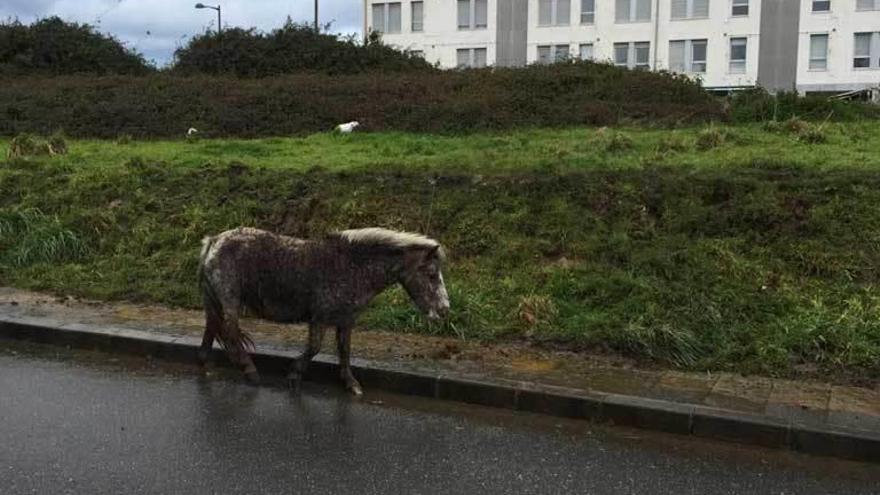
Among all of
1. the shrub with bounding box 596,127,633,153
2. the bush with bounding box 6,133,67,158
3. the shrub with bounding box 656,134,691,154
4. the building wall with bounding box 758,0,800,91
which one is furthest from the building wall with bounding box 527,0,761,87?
the bush with bounding box 6,133,67,158

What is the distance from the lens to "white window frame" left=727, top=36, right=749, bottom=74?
46.7 metres

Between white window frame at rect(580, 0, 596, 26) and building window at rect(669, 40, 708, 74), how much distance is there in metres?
4.73

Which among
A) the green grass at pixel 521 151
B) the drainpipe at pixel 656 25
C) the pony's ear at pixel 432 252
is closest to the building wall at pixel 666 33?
the drainpipe at pixel 656 25

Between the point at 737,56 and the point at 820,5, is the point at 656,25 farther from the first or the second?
the point at 820,5

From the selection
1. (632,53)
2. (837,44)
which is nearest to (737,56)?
(837,44)

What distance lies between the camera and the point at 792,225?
8.31 metres

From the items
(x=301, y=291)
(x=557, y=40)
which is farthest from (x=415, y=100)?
(x=557, y=40)

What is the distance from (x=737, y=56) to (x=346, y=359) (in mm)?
45669

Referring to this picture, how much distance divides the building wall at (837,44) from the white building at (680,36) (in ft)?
0.17

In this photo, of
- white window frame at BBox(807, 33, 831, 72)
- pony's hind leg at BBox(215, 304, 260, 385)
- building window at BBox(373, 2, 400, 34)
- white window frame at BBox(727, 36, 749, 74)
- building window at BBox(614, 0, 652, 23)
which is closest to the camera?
pony's hind leg at BBox(215, 304, 260, 385)

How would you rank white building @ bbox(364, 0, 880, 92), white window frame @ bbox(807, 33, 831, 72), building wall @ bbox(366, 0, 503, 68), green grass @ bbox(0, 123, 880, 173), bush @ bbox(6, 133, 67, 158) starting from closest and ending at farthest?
1. green grass @ bbox(0, 123, 880, 173)
2. bush @ bbox(6, 133, 67, 158)
3. white building @ bbox(364, 0, 880, 92)
4. white window frame @ bbox(807, 33, 831, 72)
5. building wall @ bbox(366, 0, 503, 68)

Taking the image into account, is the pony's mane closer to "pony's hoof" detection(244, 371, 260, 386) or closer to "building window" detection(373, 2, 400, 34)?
"pony's hoof" detection(244, 371, 260, 386)

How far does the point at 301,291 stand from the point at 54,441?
74.8 inches

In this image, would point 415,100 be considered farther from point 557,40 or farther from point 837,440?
point 557,40
